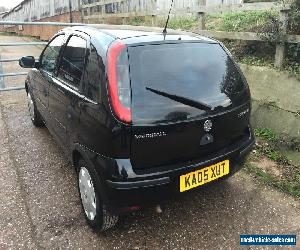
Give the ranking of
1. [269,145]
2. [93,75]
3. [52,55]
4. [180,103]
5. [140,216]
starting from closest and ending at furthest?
1. [180,103]
2. [93,75]
3. [140,216]
4. [52,55]
5. [269,145]

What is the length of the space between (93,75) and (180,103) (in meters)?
0.74

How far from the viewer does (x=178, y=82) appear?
2684 millimetres

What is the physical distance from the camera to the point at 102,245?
2898mm

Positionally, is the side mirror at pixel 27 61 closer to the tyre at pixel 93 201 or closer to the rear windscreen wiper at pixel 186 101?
the tyre at pixel 93 201

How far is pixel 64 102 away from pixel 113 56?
0.99 meters

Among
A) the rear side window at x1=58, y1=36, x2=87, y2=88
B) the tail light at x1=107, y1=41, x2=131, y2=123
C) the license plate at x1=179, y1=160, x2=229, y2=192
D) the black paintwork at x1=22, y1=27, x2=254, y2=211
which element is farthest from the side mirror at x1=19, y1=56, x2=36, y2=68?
the license plate at x1=179, y1=160, x2=229, y2=192

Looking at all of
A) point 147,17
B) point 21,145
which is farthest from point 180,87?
point 147,17

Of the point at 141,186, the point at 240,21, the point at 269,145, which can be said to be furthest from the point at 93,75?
the point at 240,21

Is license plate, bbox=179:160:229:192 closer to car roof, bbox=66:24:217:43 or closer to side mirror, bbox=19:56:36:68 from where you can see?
car roof, bbox=66:24:217:43

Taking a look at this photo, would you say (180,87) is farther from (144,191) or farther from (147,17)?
(147,17)

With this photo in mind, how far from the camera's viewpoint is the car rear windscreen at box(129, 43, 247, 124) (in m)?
2.52

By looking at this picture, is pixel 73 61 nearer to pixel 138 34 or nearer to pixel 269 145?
pixel 138 34

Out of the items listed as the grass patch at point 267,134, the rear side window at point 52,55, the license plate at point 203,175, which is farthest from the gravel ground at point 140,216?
the rear side window at point 52,55

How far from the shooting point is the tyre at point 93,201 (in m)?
2.77
